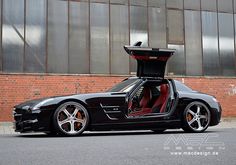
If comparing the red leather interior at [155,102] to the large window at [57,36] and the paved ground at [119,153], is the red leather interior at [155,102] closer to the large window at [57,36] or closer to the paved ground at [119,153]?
the paved ground at [119,153]

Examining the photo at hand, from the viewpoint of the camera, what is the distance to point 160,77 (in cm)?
948

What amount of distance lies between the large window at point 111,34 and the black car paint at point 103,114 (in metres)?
9.06

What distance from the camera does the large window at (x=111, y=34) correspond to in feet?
56.6

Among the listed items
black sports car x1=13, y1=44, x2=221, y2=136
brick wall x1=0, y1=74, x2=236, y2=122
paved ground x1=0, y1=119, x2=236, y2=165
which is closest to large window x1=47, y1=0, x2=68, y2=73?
brick wall x1=0, y1=74, x2=236, y2=122

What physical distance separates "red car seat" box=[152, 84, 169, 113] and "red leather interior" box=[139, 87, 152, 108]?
0.61 feet

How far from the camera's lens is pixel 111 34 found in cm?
1858

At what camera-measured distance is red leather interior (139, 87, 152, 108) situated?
9281 mm

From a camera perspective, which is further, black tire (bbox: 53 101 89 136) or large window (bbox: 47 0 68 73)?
large window (bbox: 47 0 68 73)

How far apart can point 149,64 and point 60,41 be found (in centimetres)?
901

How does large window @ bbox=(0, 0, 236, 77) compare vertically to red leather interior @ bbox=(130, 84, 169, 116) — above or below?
above


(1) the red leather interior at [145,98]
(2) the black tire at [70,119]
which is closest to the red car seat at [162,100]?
(1) the red leather interior at [145,98]

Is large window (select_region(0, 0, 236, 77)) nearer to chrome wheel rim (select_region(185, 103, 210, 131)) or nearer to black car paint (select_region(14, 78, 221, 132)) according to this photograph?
black car paint (select_region(14, 78, 221, 132))

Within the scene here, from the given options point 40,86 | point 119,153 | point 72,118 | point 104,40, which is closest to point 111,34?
point 104,40

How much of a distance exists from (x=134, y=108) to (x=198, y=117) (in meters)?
1.45
